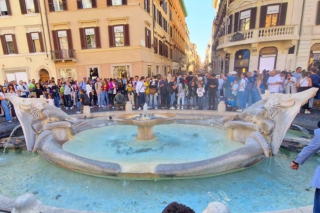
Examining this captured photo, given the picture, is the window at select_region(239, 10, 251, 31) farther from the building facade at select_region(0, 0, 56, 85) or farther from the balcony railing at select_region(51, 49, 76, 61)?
the building facade at select_region(0, 0, 56, 85)

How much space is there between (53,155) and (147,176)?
2336mm

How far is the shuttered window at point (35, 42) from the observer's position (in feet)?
61.5

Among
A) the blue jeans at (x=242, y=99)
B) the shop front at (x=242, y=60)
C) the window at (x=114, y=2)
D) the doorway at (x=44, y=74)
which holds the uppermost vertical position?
the window at (x=114, y=2)

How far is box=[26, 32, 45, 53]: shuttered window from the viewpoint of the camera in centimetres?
1873

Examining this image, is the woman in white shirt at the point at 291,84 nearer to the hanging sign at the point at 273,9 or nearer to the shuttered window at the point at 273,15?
the shuttered window at the point at 273,15

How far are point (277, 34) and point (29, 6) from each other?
2387 cm

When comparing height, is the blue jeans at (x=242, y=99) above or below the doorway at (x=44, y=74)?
below

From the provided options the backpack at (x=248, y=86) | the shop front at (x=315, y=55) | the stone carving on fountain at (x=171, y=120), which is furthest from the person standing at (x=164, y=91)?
the shop front at (x=315, y=55)

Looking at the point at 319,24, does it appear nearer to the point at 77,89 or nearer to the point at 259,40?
the point at 259,40

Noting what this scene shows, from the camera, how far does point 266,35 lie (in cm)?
1736

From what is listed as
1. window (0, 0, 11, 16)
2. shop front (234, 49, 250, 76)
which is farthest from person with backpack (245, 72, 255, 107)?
window (0, 0, 11, 16)

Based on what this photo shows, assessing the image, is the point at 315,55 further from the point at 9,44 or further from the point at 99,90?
the point at 9,44

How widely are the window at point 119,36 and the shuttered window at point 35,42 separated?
7.24 metres

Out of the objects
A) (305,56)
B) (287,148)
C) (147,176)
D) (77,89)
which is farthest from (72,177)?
(305,56)
